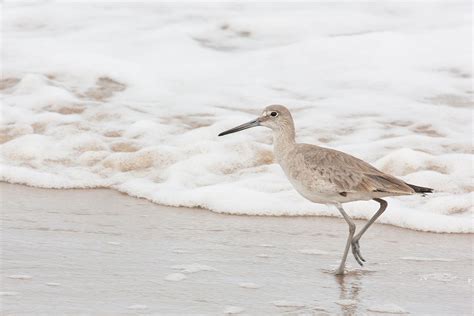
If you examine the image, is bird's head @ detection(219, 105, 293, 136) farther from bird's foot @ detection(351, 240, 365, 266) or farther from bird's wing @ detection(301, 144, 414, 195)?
bird's foot @ detection(351, 240, 365, 266)

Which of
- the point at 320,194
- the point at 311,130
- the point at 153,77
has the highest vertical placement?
the point at 153,77

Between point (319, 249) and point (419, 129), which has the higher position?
point (419, 129)

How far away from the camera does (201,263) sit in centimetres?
523

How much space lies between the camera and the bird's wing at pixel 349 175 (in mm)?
5352

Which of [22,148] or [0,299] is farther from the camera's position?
[22,148]

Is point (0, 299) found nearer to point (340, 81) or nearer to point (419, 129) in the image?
point (419, 129)

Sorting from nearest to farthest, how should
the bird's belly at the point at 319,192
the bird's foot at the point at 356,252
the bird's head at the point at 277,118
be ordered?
1. the bird's foot at the point at 356,252
2. the bird's belly at the point at 319,192
3. the bird's head at the point at 277,118

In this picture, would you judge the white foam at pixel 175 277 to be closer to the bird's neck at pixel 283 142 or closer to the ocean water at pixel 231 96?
the bird's neck at pixel 283 142

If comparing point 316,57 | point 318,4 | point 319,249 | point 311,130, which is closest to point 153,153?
point 311,130

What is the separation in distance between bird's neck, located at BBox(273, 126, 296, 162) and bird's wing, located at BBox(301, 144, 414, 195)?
29 cm

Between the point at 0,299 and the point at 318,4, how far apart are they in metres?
9.51

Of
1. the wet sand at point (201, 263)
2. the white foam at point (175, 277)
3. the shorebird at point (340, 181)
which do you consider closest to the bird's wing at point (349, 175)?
the shorebird at point (340, 181)

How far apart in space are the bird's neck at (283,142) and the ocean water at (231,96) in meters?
0.63

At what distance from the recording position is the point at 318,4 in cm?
1317
